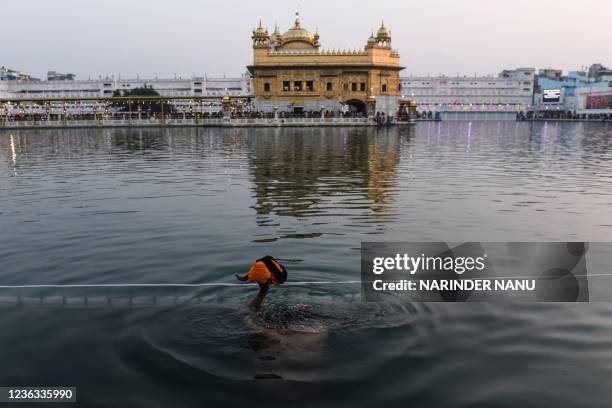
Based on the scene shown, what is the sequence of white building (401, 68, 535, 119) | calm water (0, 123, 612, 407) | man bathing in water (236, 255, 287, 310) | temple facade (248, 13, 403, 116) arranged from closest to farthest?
calm water (0, 123, 612, 407) < man bathing in water (236, 255, 287, 310) < temple facade (248, 13, 403, 116) < white building (401, 68, 535, 119)

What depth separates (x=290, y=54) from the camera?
74000 millimetres

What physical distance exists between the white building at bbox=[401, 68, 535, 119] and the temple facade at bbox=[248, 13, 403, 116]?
71068mm

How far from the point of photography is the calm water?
4.68 meters

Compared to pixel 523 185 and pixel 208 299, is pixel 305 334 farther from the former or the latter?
pixel 523 185

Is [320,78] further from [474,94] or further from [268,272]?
[474,94]

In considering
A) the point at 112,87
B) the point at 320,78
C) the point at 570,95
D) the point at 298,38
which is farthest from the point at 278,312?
the point at 570,95

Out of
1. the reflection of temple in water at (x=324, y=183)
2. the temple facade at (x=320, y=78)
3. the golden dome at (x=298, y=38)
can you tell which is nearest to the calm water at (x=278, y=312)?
the reflection of temple in water at (x=324, y=183)

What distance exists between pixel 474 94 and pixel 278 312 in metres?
148

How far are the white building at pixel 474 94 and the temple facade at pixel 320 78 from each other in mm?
71068

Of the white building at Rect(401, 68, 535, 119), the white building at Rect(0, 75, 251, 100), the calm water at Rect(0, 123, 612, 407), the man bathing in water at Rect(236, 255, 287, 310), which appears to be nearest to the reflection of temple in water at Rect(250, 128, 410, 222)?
the calm water at Rect(0, 123, 612, 407)

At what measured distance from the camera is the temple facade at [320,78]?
242ft

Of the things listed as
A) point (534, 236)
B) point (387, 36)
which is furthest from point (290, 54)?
point (534, 236)

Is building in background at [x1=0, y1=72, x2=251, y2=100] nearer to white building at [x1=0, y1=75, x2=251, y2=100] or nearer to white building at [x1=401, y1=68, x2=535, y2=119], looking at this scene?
white building at [x1=0, y1=75, x2=251, y2=100]

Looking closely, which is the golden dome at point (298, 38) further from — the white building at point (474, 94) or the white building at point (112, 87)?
the white building at point (474, 94)
